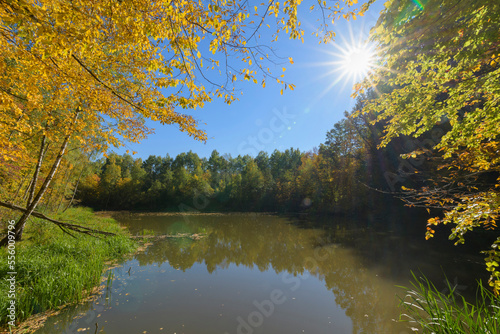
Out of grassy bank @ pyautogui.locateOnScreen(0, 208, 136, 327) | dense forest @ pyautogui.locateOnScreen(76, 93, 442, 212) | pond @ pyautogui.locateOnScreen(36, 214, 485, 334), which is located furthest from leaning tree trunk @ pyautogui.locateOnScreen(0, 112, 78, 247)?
dense forest @ pyautogui.locateOnScreen(76, 93, 442, 212)

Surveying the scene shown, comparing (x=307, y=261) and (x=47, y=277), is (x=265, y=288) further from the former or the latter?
(x=47, y=277)

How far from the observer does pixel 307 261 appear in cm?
943

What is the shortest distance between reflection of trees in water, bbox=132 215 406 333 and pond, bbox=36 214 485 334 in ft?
0.11

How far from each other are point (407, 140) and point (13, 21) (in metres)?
23.2

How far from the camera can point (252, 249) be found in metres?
11.8

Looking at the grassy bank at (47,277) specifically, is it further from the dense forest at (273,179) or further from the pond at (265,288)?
the dense forest at (273,179)

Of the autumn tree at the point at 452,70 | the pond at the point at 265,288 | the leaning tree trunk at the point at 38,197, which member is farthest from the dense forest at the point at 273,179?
the autumn tree at the point at 452,70

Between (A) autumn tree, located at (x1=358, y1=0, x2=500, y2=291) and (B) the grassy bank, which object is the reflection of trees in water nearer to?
(B) the grassy bank

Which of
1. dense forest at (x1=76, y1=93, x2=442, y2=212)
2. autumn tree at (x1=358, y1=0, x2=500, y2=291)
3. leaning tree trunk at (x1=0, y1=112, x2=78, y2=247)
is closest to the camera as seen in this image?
autumn tree at (x1=358, y1=0, x2=500, y2=291)

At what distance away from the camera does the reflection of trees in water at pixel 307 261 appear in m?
5.45

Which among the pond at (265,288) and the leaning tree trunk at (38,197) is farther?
the leaning tree trunk at (38,197)

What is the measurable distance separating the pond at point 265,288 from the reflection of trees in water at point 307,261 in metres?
0.03

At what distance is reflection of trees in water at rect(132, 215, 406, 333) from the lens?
5453 mm

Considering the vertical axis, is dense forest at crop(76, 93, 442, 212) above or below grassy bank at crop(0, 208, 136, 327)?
above
